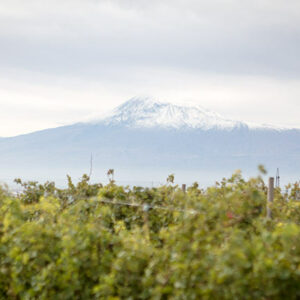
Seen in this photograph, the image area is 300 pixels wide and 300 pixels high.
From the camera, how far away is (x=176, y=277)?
192 inches

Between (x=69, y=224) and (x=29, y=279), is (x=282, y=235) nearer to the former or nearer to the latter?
(x=69, y=224)

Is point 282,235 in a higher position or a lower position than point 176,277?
higher

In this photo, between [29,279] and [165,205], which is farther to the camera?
[165,205]

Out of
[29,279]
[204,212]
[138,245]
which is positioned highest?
[204,212]

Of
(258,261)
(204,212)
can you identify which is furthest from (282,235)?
(204,212)

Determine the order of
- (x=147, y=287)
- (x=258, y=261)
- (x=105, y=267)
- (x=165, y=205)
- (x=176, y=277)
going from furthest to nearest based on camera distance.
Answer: (x=165, y=205) < (x=105, y=267) < (x=147, y=287) < (x=176, y=277) < (x=258, y=261)

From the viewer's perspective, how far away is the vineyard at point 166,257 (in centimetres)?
451

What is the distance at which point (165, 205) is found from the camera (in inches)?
361

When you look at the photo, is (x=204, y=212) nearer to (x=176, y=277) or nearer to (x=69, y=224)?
(x=176, y=277)

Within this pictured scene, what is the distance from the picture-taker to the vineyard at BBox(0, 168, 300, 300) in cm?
451

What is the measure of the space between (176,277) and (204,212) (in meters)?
0.59

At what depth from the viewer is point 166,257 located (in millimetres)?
5258

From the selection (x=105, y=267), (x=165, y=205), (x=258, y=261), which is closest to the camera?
(x=258, y=261)

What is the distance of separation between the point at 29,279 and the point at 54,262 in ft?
1.26
